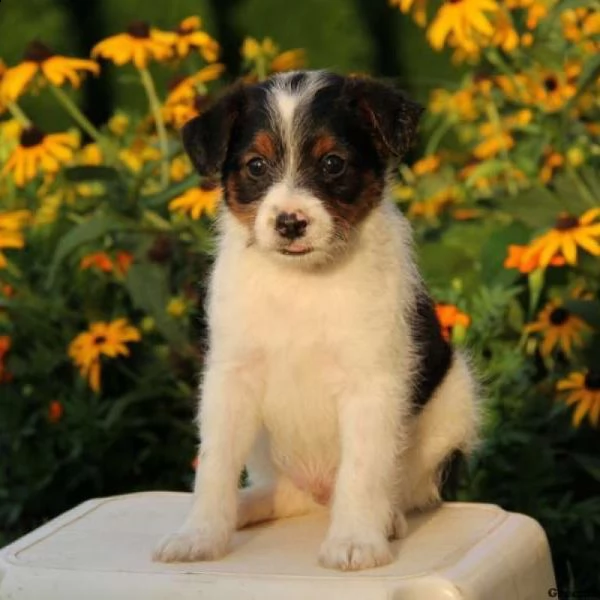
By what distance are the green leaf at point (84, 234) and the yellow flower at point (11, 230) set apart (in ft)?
0.57

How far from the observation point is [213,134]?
442 centimetres

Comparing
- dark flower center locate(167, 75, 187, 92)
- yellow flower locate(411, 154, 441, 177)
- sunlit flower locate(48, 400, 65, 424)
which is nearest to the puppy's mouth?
sunlit flower locate(48, 400, 65, 424)

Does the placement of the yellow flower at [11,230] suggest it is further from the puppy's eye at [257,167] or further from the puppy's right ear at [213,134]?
the puppy's eye at [257,167]

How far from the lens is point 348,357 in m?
4.30

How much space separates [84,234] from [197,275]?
595 millimetres

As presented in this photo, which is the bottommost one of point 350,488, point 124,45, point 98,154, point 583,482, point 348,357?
point 583,482

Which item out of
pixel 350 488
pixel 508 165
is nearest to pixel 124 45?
pixel 508 165

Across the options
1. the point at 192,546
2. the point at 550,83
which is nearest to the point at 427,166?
the point at 550,83

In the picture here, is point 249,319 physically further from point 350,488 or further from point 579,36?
point 579,36

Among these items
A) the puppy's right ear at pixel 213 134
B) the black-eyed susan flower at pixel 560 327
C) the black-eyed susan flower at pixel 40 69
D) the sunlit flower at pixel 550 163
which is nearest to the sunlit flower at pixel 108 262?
the black-eyed susan flower at pixel 40 69

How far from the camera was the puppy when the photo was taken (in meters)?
4.21

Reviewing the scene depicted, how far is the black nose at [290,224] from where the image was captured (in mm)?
4141

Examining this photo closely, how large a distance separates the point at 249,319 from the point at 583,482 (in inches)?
88.3

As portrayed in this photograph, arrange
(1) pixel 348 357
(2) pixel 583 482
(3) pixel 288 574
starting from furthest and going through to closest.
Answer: (2) pixel 583 482
(1) pixel 348 357
(3) pixel 288 574
